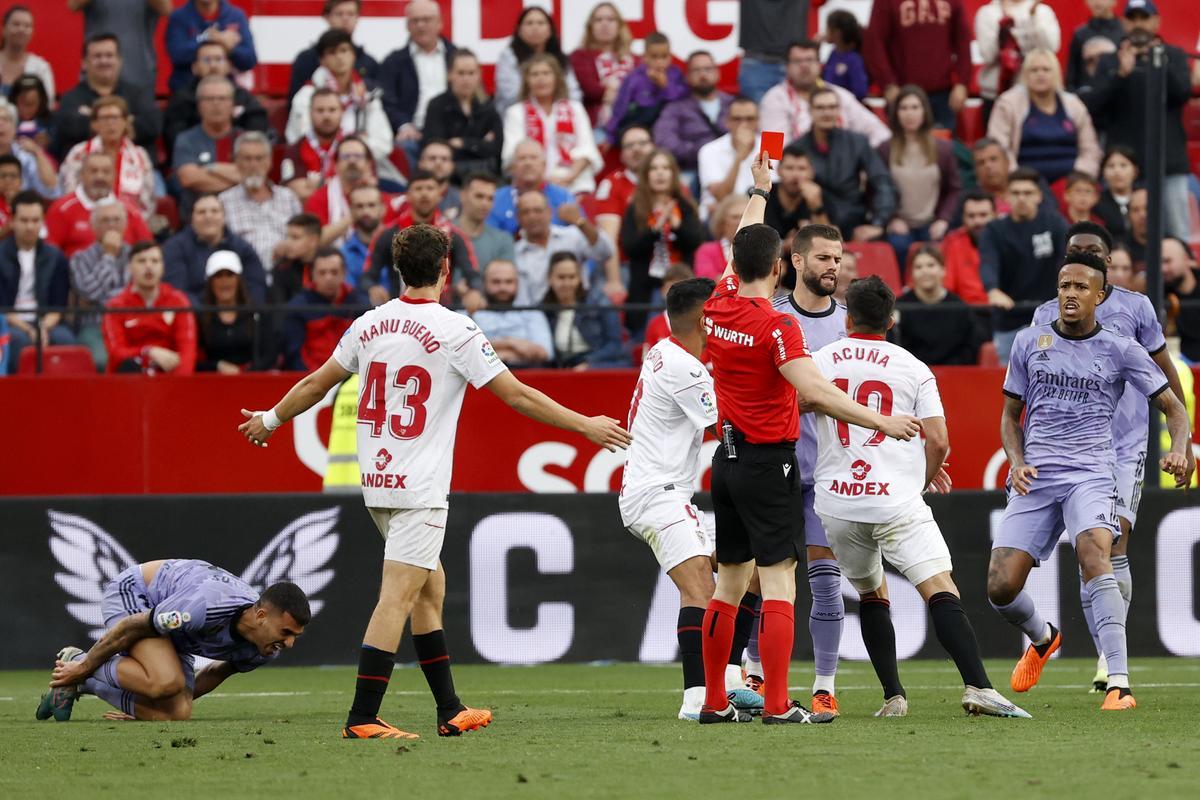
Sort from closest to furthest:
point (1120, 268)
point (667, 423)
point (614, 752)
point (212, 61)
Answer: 1. point (614, 752)
2. point (667, 423)
3. point (1120, 268)
4. point (212, 61)

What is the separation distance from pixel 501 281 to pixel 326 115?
3.40 meters

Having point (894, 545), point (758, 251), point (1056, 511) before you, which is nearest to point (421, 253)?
point (758, 251)

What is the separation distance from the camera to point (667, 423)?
9164mm

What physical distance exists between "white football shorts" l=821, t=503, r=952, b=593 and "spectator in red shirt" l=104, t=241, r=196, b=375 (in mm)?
7551

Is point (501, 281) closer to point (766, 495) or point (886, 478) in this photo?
point (886, 478)

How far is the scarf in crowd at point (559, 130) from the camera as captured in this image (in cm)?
1789

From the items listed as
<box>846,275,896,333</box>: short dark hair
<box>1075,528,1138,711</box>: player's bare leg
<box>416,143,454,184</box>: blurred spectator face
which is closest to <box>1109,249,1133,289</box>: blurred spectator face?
<box>1075,528,1138,711</box>: player's bare leg

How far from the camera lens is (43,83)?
1834 centimetres

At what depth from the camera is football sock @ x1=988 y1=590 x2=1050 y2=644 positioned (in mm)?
9898

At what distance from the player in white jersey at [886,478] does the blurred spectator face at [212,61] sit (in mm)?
10694

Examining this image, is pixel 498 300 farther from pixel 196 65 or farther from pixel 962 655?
pixel 962 655

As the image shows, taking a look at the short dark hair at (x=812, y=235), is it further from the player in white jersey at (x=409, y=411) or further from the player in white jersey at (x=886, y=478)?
the player in white jersey at (x=409, y=411)

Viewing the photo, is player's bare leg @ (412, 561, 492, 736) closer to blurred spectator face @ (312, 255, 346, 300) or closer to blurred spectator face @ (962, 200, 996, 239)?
blurred spectator face @ (312, 255, 346, 300)

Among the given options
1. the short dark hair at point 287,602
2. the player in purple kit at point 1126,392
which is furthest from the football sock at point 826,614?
the short dark hair at point 287,602
